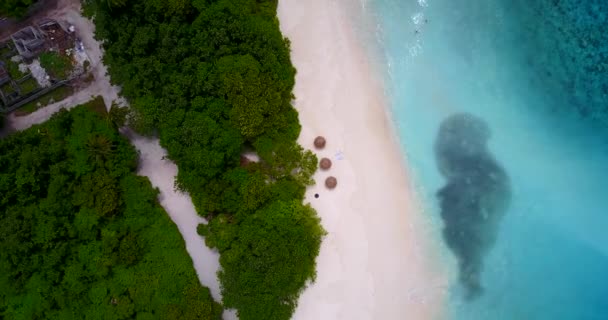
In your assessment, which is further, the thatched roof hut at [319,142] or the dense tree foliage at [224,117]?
the thatched roof hut at [319,142]

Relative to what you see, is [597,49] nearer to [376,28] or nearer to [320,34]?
[376,28]

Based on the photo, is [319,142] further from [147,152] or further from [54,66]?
[54,66]

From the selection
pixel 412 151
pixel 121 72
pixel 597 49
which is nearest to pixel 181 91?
pixel 121 72

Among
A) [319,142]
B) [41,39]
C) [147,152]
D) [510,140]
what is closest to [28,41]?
[41,39]

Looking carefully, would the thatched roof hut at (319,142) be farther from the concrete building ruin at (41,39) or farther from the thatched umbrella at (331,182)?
the concrete building ruin at (41,39)

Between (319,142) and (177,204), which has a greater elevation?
(177,204)

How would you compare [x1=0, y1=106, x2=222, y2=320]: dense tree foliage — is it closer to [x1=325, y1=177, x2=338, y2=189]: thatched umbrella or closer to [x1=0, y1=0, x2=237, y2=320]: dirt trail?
[x1=0, y1=0, x2=237, y2=320]: dirt trail

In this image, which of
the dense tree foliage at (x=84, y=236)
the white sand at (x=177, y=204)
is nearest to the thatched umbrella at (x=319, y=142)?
the white sand at (x=177, y=204)
